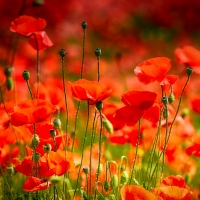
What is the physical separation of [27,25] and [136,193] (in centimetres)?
72

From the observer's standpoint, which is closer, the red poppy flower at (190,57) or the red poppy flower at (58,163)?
the red poppy flower at (58,163)

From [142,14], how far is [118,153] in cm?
571

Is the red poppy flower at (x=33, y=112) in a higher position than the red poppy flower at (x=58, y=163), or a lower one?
higher

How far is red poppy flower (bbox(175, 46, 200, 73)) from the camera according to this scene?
6.64ft

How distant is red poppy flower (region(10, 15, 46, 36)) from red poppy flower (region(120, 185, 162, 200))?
0.67 meters

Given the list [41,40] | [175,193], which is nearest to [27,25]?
[41,40]

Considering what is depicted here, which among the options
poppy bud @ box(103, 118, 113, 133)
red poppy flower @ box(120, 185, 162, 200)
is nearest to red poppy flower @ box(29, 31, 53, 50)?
poppy bud @ box(103, 118, 113, 133)

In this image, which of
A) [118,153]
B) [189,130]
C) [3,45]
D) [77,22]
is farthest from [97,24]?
[189,130]

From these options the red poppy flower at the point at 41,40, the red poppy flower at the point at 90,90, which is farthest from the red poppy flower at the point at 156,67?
the red poppy flower at the point at 41,40

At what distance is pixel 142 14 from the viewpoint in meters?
8.23

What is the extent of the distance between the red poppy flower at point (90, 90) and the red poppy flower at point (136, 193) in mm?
284

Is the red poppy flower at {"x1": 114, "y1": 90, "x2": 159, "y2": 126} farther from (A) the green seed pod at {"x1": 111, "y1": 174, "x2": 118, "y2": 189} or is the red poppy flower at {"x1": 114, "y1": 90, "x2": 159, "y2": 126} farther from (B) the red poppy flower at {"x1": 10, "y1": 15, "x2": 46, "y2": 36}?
(B) the red poppy flower at {"x1": 10, "y1": 15, "x2": 46, "y2": 36}

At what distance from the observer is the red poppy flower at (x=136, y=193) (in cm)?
131

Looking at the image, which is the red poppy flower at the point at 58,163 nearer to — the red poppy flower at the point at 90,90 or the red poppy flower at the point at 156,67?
the red poppy flower at the point at 90,90
